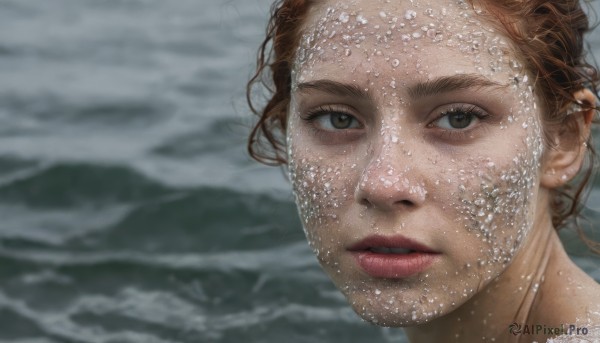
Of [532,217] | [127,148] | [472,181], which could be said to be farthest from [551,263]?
[127,148]

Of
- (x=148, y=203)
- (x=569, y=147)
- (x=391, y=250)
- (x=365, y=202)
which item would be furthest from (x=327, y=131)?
(x=148, y=203)

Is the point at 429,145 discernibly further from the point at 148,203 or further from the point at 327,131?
the point at 148,203

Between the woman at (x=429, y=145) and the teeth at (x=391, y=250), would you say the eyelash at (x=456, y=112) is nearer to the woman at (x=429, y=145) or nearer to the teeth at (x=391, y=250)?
the woman at (x=429, y=145)

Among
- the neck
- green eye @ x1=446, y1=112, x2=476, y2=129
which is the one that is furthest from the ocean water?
green eye @ x1=446, y1=112, x2=476, y2=129

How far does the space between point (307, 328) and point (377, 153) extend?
2.14 metres

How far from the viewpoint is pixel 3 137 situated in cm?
680

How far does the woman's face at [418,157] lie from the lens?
Answer: 9.82 feet

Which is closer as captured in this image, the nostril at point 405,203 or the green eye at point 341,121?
the nostril at point 405,203

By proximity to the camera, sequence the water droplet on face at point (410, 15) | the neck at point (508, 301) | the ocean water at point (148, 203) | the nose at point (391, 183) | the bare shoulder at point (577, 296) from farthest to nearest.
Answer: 1. the ocean water at point (148, 203)
2. the neck at point (508, 301)
3. the bare shoulder at point (577, 296)
4. the water droplet on face at point (410, 15)
5. the nose at point (391, 183)

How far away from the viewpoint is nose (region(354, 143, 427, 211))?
290 cm

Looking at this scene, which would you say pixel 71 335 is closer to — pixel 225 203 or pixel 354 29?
pixel 225 203

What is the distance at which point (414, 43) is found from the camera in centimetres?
Result: 307

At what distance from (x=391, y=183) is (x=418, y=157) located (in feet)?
0.51

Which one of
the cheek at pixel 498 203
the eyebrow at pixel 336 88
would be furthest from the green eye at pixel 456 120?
the eyebrow at pixel 336 88
